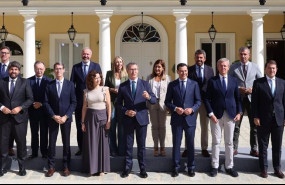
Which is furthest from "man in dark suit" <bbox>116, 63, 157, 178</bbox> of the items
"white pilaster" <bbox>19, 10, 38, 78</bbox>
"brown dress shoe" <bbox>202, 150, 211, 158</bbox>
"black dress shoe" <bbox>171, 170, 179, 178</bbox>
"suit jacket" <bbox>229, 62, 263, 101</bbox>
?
"white pilaster" <bbox>19, 10, 38, 78</bbox>

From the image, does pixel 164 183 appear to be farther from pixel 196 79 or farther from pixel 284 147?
pixel 284 147

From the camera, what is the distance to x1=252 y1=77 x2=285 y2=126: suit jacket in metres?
6.75

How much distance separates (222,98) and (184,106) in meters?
0.62

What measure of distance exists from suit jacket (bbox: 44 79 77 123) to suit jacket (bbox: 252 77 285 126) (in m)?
2.95

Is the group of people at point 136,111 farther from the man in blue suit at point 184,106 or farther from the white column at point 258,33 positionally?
the white column at point 258,33

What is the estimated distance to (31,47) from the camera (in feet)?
49.3

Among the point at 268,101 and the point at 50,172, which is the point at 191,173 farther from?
the point at 50,172

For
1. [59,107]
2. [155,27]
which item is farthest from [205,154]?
[155,27]

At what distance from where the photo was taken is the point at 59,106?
689 centimetres

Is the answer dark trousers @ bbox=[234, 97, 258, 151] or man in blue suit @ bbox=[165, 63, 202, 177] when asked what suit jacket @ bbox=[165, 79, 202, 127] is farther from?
dark trousers @ bbox=[234, 97, 258, 151]

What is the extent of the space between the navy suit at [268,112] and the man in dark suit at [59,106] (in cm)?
297

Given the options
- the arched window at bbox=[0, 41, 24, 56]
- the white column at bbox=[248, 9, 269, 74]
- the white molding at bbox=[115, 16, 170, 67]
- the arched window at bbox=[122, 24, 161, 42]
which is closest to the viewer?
the white column at bbox=[248, 9, 269, 74]

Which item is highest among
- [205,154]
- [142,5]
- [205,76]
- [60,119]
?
[142,5]

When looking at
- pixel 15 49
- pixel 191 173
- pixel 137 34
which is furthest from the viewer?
pixel 15 49
